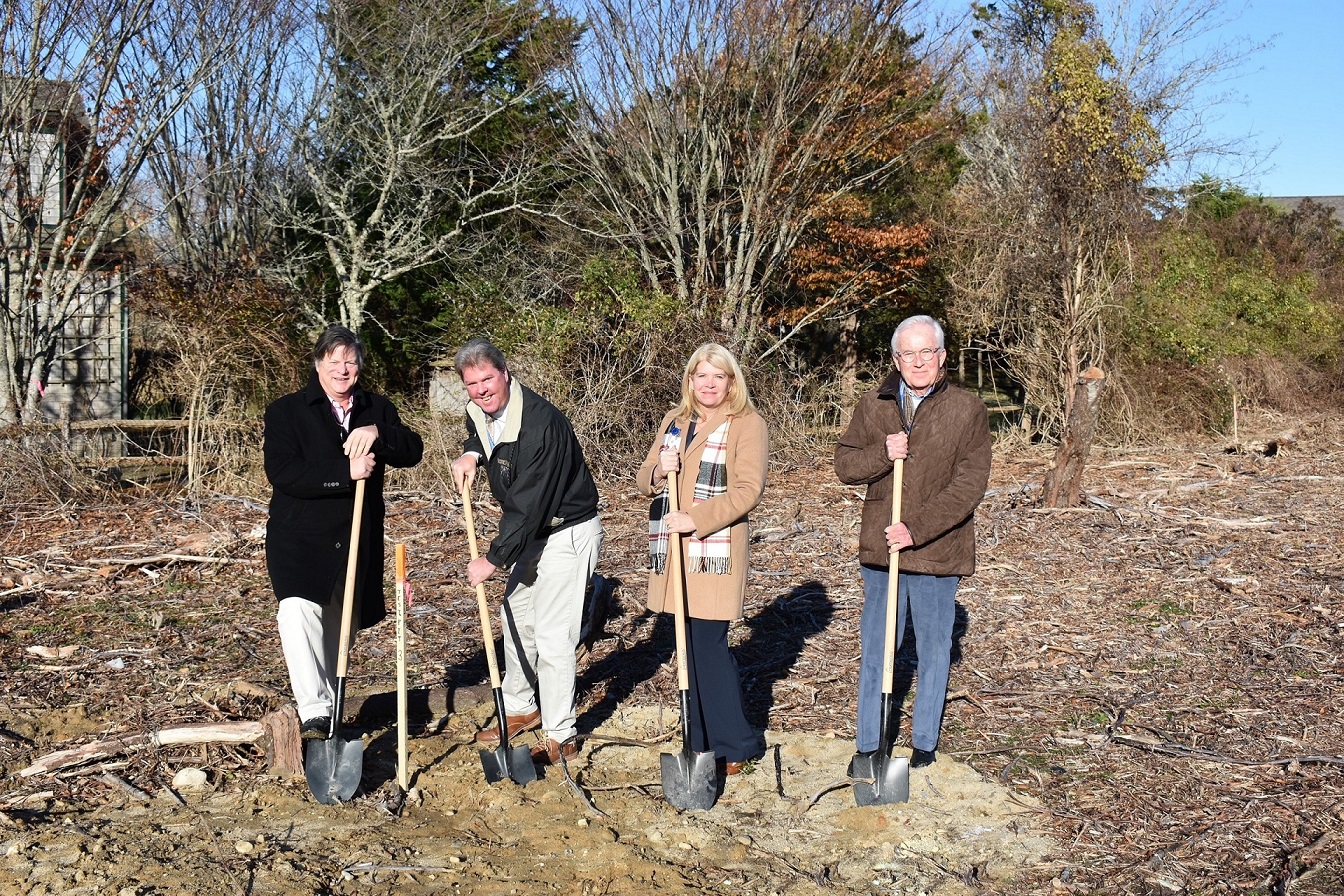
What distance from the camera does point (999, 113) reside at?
19.1m

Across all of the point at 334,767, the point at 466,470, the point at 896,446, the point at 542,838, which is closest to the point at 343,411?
the point at 466,470

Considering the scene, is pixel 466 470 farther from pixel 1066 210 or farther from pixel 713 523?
pixel 1066 210

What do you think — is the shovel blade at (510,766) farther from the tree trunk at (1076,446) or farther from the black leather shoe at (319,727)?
the tree trunk at (1076,446)

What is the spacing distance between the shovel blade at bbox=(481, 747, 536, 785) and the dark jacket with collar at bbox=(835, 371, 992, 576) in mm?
1623

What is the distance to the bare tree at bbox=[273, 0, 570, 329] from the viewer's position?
1647cm

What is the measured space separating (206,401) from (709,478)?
7.79 metres

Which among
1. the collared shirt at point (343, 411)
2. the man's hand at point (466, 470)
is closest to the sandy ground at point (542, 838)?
the man's hand at point (466, 470)

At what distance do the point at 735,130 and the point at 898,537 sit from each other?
11.0m

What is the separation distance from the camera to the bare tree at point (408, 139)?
648 inches

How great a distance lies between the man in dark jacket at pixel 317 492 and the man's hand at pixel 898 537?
2.10 meters

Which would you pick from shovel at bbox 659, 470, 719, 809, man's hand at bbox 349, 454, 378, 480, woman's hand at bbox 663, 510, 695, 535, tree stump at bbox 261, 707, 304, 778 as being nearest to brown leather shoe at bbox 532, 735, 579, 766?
shovel at bbox 659, 470, 719, 809

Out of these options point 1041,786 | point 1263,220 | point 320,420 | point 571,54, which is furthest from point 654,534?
point 1263,220

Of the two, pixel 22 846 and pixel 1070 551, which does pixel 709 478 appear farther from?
pixel 1070 551

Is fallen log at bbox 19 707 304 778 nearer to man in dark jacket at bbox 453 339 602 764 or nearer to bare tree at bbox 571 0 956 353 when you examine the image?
man in dark jacket at bbox 453 339 602 764
